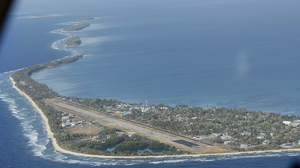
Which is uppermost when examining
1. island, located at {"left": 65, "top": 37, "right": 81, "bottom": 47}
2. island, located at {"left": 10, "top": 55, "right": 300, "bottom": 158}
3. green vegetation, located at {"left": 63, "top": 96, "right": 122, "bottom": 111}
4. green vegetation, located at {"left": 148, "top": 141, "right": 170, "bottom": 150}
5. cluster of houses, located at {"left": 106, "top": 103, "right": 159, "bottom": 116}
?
island, located at {"left": 65, "top": 37, "right": 81, "bottom": 47}

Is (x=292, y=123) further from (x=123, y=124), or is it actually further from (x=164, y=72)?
(x=164, y=72)

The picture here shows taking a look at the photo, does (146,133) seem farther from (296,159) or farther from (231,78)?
(231,78)

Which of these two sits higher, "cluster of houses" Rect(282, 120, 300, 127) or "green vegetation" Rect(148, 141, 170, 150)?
"cluster of houses" Rect(282, 120, 300, 127)

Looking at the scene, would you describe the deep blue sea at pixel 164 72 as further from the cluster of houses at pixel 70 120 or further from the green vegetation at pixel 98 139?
the cluster of houses at pixel 70 120

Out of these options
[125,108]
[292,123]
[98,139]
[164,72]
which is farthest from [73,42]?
[292,123]

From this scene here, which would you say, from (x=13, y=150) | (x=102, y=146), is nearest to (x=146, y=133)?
(x=102, y=146)

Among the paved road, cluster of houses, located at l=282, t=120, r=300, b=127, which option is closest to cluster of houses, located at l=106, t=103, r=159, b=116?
the paved road

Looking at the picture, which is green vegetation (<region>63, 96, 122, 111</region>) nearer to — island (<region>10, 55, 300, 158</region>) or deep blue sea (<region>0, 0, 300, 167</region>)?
island (<region>10, 55, 300, 158</region>)
